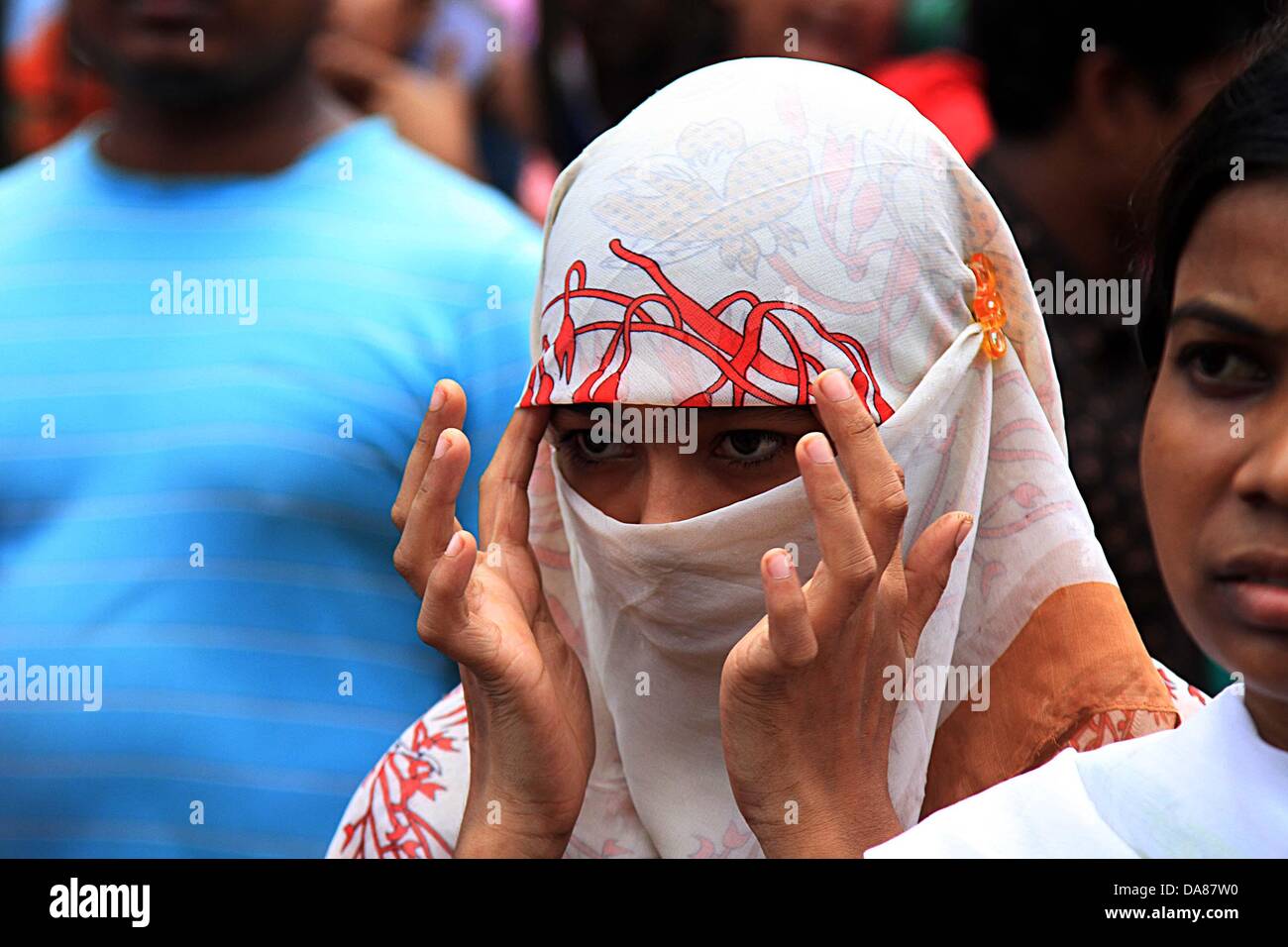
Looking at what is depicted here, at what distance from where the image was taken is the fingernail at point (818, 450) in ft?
6.26

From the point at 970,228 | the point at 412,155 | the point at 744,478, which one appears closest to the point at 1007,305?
the point at 970,228

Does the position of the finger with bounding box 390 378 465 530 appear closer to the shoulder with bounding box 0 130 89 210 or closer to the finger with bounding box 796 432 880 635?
the finger with bounding box 796 432 880 635

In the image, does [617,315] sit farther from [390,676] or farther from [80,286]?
[80,286]

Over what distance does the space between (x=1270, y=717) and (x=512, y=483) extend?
1002mm

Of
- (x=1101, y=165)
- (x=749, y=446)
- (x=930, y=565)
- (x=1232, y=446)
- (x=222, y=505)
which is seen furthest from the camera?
(x=1101, y=165)

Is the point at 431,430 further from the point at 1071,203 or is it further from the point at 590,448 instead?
the point at 1071,203

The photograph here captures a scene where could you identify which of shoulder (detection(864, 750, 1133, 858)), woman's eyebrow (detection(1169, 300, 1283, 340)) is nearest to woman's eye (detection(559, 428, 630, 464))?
shoulder (detection(864, 750, 1133, 858))

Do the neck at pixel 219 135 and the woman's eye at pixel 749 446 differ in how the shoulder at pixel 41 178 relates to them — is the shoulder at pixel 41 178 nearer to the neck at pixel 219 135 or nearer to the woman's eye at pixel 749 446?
the neck at pixel 219 135

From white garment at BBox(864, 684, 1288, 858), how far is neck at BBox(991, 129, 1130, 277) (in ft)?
5.57

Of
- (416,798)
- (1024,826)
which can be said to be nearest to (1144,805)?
(1024,826)

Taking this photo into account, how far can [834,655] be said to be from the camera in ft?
6.58

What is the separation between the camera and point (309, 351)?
2967 millimetres

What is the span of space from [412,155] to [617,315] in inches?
48.9

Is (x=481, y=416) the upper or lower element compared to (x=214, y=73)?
lower
